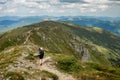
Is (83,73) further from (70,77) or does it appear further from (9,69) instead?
(9,69)

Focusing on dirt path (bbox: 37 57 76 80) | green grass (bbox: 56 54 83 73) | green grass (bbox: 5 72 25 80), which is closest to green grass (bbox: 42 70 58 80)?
dirt path (bbox: 37 57 76 80)

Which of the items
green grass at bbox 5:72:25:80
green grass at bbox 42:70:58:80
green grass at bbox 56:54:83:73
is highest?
green grass at bbox 5:72:25:80

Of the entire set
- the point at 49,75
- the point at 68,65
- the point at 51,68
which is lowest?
the point at 68,65

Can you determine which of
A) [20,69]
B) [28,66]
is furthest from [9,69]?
[28,66]

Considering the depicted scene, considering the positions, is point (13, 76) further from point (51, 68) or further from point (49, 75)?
point (51, 68)

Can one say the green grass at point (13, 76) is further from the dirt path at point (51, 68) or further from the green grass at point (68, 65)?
the green grass at point (68, 65)

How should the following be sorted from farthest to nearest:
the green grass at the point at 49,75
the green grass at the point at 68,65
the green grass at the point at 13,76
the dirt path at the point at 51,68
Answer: the green grass at the point at 68,65 → the dirt path at the point at 51,68 → the green grass at the point at 49,75 → the green grass at the point at 13,76

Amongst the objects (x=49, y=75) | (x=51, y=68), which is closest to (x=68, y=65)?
(x=51, y=68)

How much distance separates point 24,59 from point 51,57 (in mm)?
9140

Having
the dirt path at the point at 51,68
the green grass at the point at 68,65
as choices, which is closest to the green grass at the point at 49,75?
the dirt path at the point at 51,68

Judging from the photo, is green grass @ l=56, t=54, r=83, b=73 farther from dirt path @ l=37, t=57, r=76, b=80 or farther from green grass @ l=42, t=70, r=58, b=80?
green grass @ l=42, t=70, r=58, b=80

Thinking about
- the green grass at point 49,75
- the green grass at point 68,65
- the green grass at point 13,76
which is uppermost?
the green grass at point 13,76

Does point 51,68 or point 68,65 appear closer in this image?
point 51,68

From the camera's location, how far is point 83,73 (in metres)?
58.0
